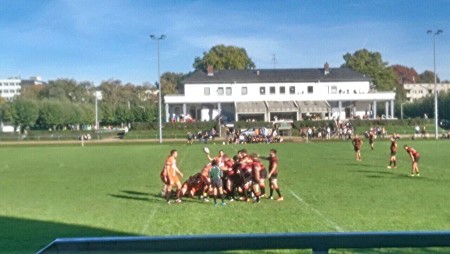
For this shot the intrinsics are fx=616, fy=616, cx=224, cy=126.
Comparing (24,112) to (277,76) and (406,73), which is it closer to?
(277,76)

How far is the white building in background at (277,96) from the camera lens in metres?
93.8

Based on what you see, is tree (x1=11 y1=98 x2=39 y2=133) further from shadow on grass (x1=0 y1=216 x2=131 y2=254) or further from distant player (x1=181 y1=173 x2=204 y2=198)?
shadow on grass (x1=0 y1=216 x2=131 y2=254)

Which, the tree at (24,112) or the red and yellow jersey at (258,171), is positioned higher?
the tree at (24,112)

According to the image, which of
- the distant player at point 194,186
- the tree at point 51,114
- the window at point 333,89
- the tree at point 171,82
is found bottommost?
the distant player at point 194,186

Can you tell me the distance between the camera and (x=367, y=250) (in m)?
3.41

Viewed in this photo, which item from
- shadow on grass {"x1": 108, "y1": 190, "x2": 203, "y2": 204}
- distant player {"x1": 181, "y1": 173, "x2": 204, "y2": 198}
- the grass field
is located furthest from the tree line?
distant player {"x1": 181, "y1": 173, "x2": 204, "y2": 198}

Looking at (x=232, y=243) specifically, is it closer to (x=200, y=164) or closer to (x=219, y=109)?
(x=200, y=164)

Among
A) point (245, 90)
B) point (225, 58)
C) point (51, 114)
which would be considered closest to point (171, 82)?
point (225, 58)

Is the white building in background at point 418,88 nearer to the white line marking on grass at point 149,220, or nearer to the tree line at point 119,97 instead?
the tree line at point 119,97

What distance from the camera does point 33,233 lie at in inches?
516

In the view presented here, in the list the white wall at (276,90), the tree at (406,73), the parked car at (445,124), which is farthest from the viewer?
the tree at (406,73)

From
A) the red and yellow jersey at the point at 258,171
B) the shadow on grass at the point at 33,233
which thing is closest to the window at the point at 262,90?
the red and yellow jersey at the point at 258,171

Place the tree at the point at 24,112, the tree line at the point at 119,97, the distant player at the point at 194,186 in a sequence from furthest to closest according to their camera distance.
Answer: the tree line at the point at 119,97 < the tree at the point at 24,112 < the distant player at the point at 194,186

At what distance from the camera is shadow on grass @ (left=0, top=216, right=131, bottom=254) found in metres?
11.7
